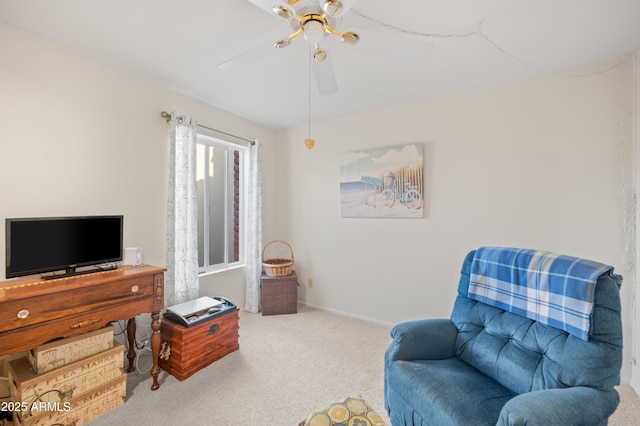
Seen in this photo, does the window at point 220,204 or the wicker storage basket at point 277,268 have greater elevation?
the window at point 220,204

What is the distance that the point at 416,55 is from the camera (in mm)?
1491

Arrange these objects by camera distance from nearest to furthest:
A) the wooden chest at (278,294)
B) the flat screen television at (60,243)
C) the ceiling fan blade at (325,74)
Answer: the ceiling fan blade at (325,74)
the flat screen television at (60,243)
the wooden chest at (278,294)

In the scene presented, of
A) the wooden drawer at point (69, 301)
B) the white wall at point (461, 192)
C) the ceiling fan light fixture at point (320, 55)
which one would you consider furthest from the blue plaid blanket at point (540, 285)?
the wooden drawer at point (69, 301)

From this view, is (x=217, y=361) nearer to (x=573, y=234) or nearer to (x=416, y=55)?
(x=416, y=55)

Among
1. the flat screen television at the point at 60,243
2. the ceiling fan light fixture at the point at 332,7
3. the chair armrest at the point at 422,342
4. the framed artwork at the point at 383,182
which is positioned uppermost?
the ceiling fan light fixture at the point at 332,7

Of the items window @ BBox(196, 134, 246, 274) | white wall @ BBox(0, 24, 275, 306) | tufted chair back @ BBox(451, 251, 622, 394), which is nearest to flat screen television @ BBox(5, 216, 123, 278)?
white wall @ BBox(0, 24, 275, 306)

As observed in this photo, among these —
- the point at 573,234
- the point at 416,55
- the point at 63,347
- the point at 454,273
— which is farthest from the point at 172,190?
the point at 573,234

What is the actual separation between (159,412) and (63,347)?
705 mm

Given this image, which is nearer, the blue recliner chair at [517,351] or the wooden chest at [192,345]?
the blue recliner chair at [517,351]

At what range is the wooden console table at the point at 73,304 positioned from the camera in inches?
56.1

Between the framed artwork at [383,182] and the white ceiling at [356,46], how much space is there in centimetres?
69

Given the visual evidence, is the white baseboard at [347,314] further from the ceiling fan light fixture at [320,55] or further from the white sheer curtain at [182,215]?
the ceiling fan light fixture at [320,55]

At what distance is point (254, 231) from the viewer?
11.6 feet

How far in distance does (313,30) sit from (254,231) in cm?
266
